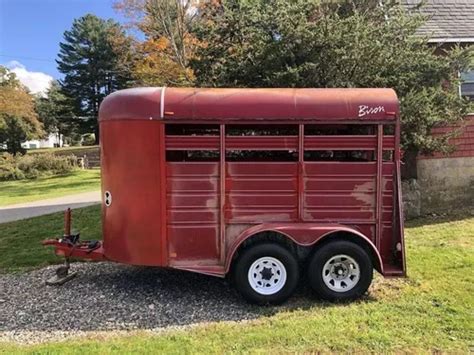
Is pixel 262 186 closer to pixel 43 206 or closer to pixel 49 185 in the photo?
pixel 43 206

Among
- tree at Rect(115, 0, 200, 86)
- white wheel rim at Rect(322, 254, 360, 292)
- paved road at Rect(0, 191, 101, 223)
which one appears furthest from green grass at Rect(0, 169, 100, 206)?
white wheel rim at Rect(322, 254, 360, 292)

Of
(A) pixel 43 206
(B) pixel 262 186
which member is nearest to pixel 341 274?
(B) pixel 262 186

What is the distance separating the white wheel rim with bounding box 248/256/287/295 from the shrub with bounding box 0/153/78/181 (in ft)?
96.6

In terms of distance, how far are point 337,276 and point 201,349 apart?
6.61ft

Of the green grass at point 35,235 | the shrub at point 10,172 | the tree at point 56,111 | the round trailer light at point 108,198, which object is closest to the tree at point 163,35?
the green grass at point 35,235

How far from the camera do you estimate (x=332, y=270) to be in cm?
568

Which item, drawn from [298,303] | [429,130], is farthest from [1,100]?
[298,303]

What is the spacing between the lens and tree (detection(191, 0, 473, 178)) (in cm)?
947

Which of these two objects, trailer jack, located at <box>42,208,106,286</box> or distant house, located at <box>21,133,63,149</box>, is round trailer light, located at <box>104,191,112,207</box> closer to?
trailer jack, located at <box>42,208,106,286</box>

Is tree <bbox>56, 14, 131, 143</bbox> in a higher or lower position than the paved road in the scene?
higher

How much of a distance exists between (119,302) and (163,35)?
62.0 feet

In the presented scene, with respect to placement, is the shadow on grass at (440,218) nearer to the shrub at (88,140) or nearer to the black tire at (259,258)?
the black tire at (259,258)

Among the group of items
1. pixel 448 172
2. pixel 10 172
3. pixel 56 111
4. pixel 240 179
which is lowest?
pixel 10 172

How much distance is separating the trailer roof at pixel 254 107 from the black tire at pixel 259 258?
149 centimetres
